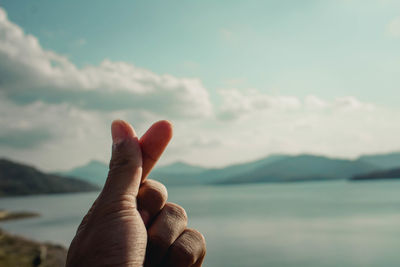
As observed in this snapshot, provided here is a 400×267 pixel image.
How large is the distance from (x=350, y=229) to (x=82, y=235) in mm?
65998

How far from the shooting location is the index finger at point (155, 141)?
2.83 m

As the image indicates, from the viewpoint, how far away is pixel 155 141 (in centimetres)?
283

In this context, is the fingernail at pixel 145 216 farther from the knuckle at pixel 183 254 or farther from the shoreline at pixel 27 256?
the shoreline at pixel 27 256

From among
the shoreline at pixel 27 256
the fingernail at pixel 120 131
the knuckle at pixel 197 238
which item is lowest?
the shoreline at pixel 27 256

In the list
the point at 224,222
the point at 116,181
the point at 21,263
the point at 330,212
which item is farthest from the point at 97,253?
the point at 330,212

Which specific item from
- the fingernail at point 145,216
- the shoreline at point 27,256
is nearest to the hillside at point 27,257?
the shoreline at point 27,256

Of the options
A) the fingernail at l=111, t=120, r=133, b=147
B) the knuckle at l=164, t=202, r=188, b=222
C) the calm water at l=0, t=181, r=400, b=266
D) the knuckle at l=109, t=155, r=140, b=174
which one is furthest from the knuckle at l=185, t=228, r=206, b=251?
the calm water at l=0, t=181, r=400, b=266

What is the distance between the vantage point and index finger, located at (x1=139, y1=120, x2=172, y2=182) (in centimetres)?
283

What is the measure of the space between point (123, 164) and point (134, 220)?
0.44 meters

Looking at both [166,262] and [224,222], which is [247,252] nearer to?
[224,222]

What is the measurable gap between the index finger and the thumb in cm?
9

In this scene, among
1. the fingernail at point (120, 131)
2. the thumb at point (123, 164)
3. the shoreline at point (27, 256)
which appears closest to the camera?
the thumb at point (123, 164)

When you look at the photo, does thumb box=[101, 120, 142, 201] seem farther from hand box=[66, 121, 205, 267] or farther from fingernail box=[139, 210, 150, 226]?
fingernail box=[139, 210, 150, 226]

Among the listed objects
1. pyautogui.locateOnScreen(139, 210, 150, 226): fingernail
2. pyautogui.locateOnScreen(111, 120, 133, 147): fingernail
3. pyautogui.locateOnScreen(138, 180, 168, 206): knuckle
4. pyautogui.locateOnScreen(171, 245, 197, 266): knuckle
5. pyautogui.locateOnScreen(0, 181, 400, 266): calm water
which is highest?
pyautogui.locateOnScreen(111, 120, 133, 147): fingernail
